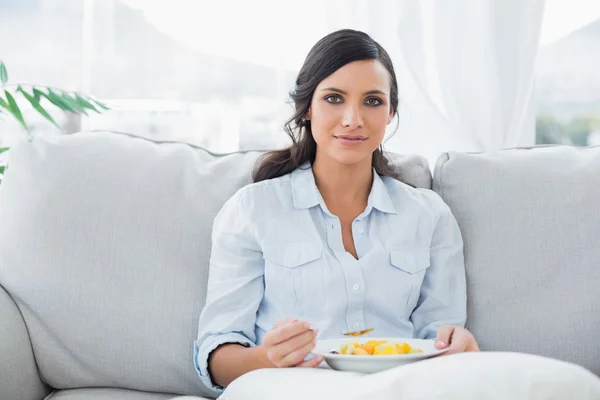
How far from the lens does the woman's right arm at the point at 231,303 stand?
1.67 meters

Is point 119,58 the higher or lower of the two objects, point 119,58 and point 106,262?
the higher

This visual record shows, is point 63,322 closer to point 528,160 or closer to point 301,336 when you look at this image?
point 301,336

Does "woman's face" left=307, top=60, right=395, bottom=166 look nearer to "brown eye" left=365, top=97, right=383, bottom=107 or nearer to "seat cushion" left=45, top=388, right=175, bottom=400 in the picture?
"brown eye" left=365, top=97, right=383, bottom=107

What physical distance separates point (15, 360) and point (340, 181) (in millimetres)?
811

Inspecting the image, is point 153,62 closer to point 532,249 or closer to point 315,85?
point 315,85

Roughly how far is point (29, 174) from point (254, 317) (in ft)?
2.08

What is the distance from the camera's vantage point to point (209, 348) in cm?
170

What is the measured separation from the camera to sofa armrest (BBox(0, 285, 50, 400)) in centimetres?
168

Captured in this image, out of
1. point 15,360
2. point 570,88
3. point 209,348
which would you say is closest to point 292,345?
point 209,348

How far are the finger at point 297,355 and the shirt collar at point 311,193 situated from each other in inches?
18.0

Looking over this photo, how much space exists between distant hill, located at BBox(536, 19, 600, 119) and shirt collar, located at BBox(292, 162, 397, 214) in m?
1.57

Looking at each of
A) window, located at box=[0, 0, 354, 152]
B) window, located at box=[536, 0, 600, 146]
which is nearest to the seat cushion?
window, located at box=[0, 0, 354, 152]

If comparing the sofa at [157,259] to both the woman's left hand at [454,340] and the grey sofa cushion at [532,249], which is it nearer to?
the grey sofa cushion at [532,249]

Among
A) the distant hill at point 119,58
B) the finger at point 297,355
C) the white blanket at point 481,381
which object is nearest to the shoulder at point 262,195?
the finger at point 297,355
